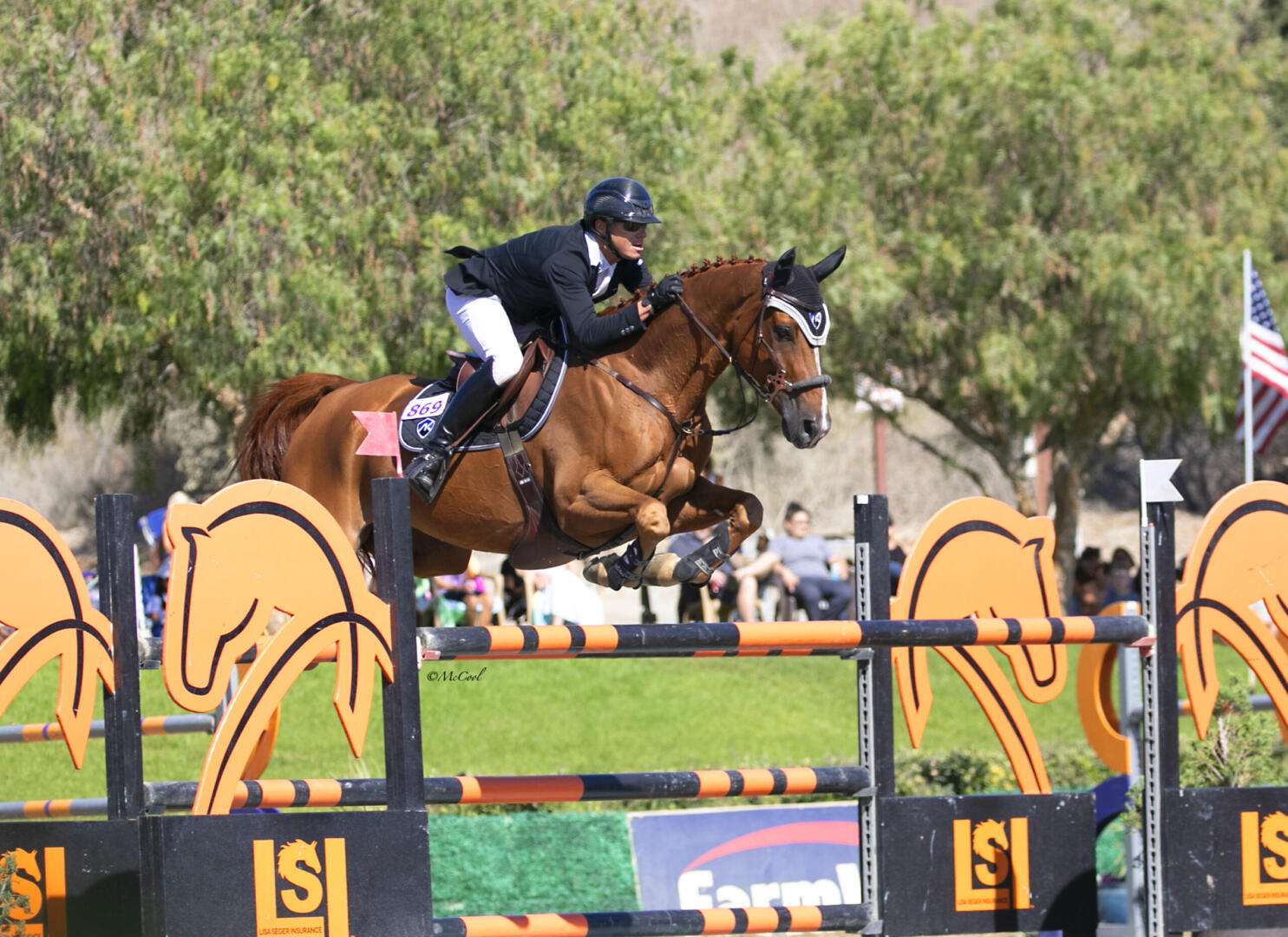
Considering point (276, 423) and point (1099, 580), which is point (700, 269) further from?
point (1099, 580)

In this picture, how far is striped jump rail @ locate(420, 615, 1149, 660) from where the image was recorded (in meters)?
3.13

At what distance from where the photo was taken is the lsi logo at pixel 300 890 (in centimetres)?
299

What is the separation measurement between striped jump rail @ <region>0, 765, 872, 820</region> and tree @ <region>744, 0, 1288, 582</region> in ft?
37.9

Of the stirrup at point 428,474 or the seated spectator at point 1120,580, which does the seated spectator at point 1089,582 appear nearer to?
the seated spectator at point 1120,580

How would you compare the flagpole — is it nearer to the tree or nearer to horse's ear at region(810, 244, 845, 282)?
the tree

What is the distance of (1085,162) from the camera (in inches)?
626

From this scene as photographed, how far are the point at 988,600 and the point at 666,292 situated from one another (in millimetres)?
1477

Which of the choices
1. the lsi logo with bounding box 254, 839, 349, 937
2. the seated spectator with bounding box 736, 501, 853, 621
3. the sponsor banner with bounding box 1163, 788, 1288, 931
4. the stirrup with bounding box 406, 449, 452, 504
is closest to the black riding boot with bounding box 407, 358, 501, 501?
the stirrup with bounding box 406, 449, 452, 504

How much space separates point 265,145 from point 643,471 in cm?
746

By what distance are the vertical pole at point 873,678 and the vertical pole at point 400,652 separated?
3.65 feet

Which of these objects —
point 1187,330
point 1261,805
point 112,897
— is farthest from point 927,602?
point 1187,330

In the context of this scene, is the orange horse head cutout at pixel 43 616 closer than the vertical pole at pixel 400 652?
No

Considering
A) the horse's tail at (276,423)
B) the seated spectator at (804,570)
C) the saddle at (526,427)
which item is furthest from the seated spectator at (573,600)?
the seated spectator at (804,570)

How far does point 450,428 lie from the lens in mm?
4957
